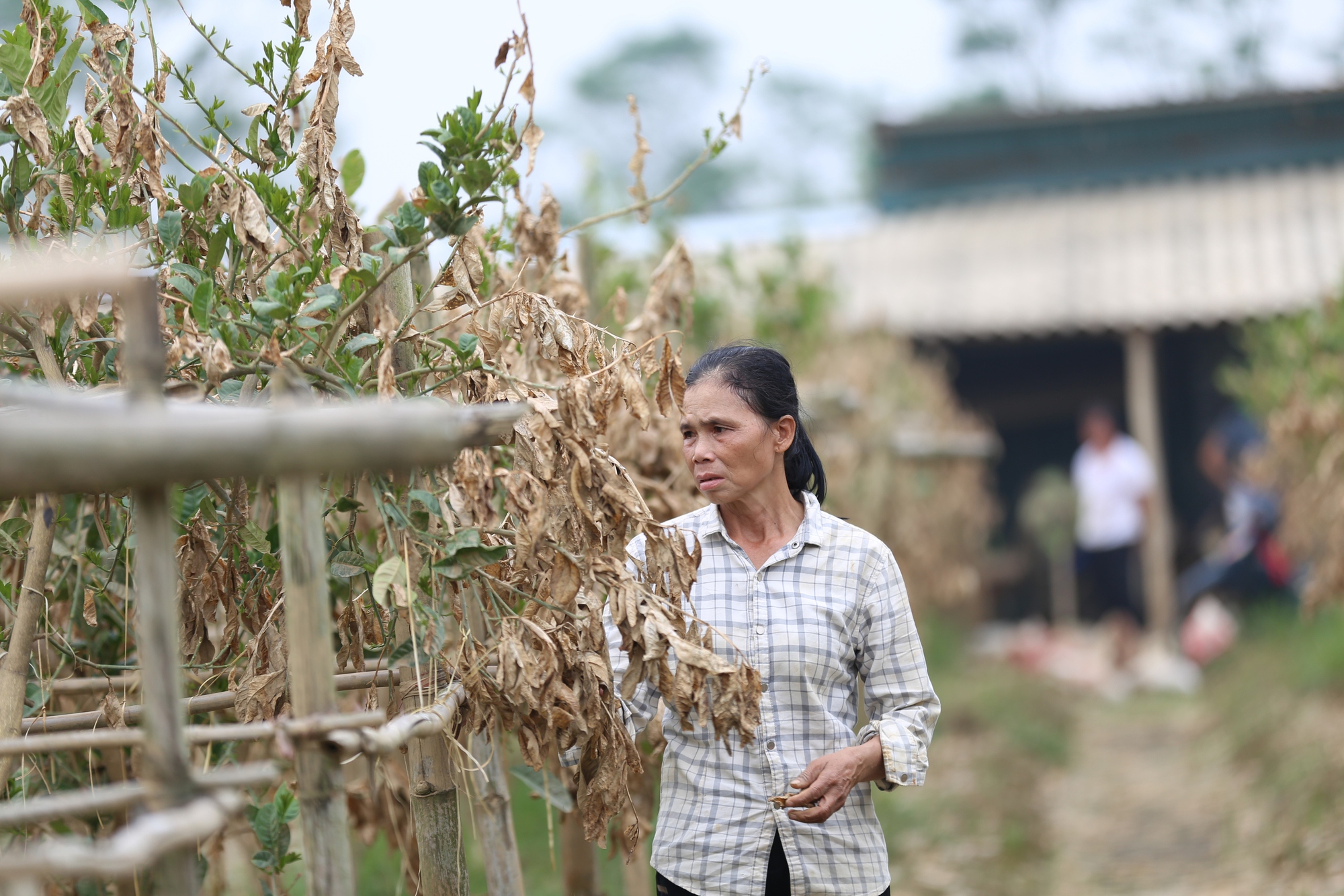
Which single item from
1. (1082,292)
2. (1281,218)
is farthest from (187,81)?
(1281,218)

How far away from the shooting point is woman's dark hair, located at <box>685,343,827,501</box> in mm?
2396

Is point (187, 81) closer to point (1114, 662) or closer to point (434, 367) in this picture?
point (434, 367)

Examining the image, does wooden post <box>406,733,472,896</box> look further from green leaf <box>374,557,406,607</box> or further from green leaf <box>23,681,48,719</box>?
green leaf <box>23,681,48,719</box>

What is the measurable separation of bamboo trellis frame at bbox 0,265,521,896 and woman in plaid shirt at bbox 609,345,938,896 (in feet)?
2.37

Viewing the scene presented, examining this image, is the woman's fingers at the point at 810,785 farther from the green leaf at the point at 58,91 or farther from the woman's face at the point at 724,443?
the green leaf at the point at 58,91

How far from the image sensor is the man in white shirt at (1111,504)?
9023 millimetres

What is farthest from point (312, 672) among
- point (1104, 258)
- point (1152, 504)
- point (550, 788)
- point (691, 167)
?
point (1104, 258)

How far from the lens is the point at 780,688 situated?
2301mm

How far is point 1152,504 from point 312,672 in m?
8.44

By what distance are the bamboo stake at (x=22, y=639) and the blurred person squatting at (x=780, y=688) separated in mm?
943

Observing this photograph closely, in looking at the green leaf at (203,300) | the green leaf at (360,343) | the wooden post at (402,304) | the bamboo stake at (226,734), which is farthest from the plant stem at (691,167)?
the bamboo stake at (226,734)

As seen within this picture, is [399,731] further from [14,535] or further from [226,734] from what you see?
[14,535]

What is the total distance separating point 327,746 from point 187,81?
4.10 feet

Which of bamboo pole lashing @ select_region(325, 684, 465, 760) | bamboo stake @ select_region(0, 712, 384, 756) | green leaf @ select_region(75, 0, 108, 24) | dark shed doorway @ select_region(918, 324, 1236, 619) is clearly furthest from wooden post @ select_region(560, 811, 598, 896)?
dark shed doorway @ select_region(918, 324, 1236, 619)
